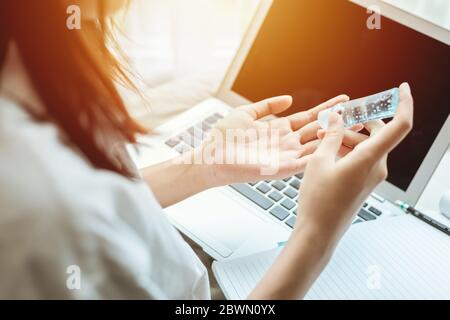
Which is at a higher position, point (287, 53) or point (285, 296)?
point (287, 53)

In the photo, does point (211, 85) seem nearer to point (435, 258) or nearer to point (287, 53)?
point (287, 53)

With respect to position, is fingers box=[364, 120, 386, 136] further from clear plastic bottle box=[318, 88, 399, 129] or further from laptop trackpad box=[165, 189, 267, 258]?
laptop trackpad box=[165, 189, 267, 258]

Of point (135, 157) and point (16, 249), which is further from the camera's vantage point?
point (135, 157)

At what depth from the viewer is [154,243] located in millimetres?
422

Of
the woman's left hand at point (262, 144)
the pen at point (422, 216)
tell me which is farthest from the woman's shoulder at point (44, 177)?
→ the pen at point (422, 216)

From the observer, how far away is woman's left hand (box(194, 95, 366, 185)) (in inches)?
24.9

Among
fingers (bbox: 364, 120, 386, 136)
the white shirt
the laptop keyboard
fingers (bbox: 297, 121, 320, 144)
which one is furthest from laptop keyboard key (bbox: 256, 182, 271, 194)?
the white shirt

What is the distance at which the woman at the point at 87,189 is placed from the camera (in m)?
0.35

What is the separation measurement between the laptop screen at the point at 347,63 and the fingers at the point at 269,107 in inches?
5.9

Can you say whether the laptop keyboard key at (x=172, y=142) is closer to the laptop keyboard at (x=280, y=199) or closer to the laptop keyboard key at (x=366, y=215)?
the laptop keyboard at (x=280, y=199)

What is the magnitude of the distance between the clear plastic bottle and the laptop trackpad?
0.18m
